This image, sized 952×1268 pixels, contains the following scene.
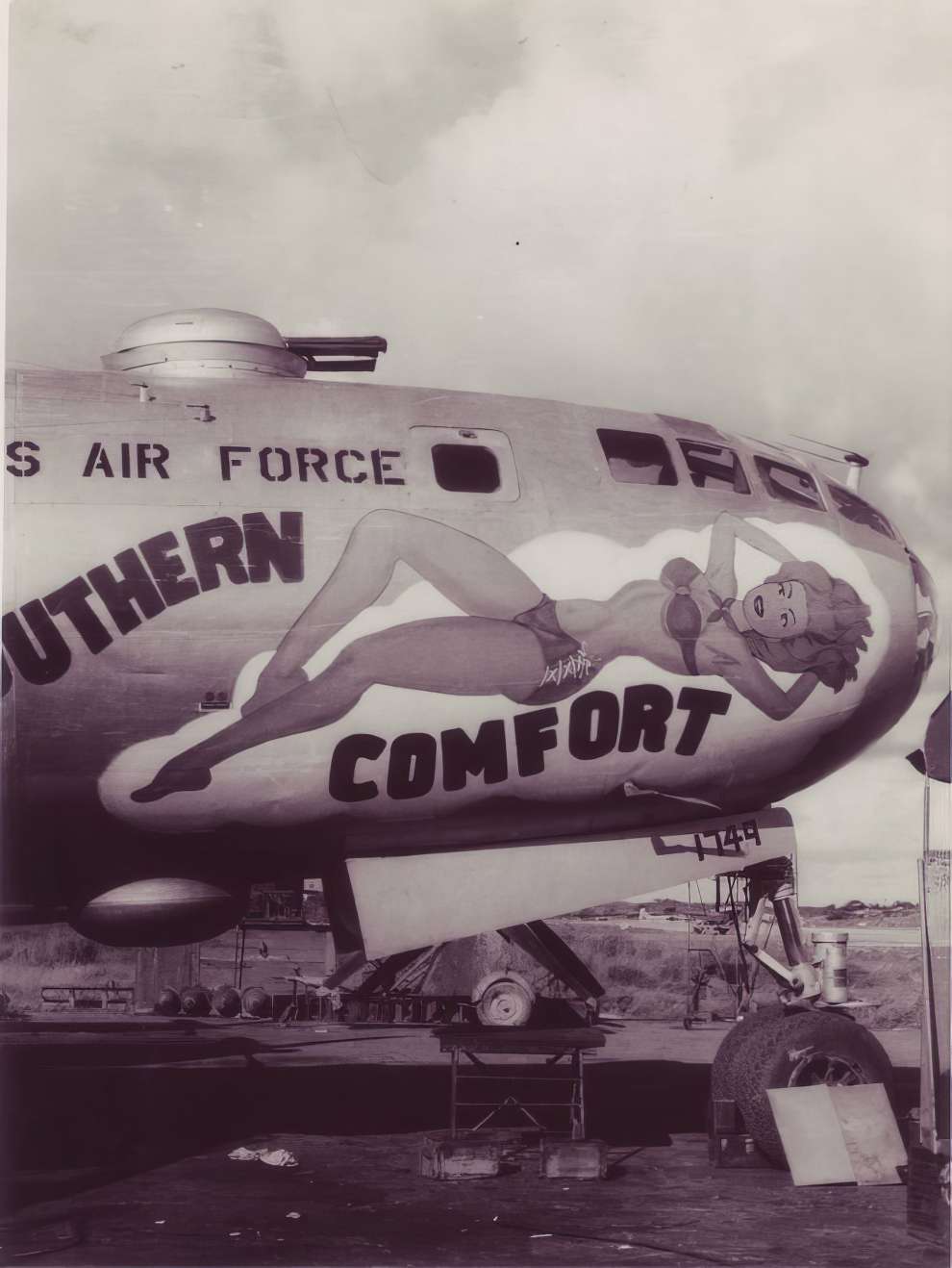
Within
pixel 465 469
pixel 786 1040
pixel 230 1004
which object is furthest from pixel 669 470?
pixel 230 1004

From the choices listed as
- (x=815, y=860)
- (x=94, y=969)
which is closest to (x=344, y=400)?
(x=815, y=860)

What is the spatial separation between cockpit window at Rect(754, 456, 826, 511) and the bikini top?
1114 mm

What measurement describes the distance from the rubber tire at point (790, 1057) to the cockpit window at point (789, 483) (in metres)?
3.89

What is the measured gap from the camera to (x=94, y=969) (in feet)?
84.4

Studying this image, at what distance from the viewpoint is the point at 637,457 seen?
9.54m

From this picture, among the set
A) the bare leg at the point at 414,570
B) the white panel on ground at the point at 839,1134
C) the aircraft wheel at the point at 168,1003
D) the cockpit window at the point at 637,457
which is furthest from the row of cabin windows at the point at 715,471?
the aircraft wheel at the point at 168,1003

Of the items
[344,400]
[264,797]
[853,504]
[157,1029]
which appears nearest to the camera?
[264,797]

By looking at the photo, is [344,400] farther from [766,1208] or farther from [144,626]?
[766,1208]

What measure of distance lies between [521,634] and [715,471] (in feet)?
6.84

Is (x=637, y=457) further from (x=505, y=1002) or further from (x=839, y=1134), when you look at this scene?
(x=505, y=1002)

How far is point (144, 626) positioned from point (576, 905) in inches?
142

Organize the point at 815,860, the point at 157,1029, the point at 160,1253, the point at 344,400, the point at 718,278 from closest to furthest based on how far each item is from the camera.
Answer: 1. the point at 160,1253
2. the point at 344,400
3. the point at 718,278
4. the point at 815,860
5. the point at 157,1029

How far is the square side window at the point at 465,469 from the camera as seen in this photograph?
29.7ft

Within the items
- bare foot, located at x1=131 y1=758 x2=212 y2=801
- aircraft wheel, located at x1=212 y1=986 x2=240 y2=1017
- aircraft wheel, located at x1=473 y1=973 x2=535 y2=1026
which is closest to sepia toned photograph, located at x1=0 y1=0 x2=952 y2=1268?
bare foot, located at x1=131 y1=758 x2=212 y2=801
